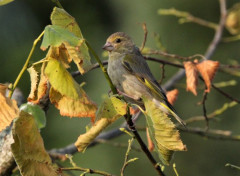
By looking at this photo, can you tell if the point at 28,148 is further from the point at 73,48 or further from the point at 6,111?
the point at 73,48

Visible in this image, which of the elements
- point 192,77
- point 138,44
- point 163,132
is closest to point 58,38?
point 163,132

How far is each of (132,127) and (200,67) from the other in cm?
95

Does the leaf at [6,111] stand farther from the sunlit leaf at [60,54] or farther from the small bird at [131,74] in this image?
the small bird at [131,74]

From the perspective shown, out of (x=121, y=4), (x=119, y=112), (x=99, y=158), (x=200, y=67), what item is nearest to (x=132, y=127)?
(x=119, y=112)

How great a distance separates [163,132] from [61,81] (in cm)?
47

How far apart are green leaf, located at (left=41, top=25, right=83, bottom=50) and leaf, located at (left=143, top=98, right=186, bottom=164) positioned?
1.45 ft

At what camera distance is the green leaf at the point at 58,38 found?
183cm

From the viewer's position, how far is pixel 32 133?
1880 mm

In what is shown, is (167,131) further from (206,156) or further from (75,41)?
(206,156)

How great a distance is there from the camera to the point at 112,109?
6.74ft

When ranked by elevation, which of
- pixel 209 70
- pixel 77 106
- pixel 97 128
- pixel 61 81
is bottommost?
pixel 209 70

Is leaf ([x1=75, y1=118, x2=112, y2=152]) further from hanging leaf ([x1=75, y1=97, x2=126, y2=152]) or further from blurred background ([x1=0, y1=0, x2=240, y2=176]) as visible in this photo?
blurred background ([x1=0, y1=0, x2=240, y2=176])

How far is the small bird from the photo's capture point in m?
3.70

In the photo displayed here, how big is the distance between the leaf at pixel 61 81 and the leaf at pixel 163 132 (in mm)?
340
